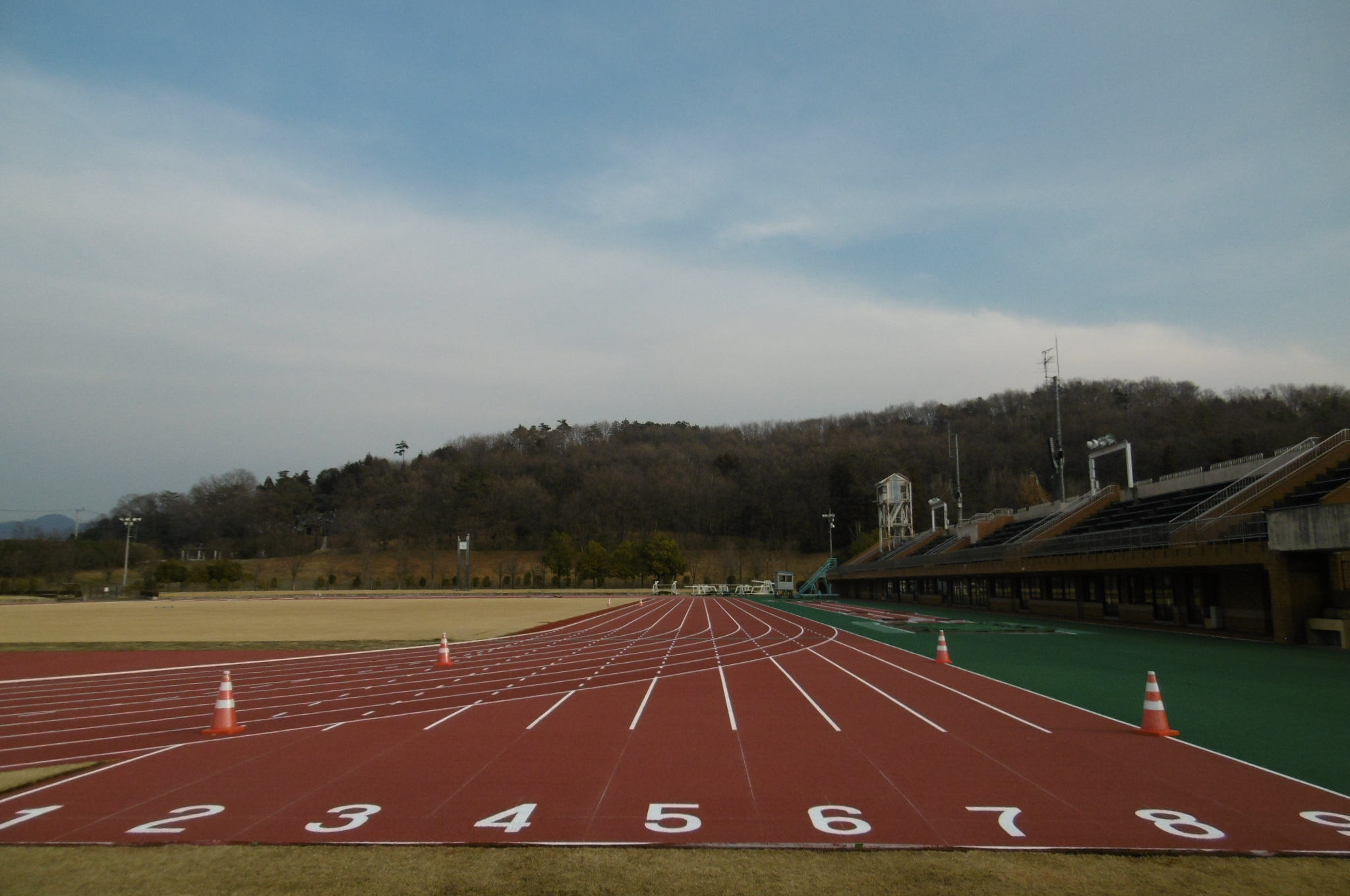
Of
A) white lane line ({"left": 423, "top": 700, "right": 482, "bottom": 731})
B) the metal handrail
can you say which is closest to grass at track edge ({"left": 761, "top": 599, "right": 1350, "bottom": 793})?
the metal handrail

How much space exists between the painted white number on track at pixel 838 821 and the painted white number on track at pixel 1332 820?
387 centimetres

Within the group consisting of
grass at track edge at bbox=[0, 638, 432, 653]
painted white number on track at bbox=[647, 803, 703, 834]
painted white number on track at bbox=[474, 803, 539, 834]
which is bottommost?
grass at track edge at bbox=[0, 638, 432, 653]

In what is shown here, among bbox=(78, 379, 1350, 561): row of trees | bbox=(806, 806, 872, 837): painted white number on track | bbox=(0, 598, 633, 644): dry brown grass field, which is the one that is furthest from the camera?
bbox=(78, 379, 1350, 561): row of trees

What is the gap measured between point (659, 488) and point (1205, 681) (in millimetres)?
116153

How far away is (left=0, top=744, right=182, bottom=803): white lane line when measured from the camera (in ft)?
26.4

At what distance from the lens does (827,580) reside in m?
81.2

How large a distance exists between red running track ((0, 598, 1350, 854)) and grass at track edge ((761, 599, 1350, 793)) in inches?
33.0

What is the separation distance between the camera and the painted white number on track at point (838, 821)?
6.79 m

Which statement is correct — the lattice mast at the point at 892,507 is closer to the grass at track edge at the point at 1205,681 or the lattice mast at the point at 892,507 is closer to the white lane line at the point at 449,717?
the grass at track edge at the point at 1205,681

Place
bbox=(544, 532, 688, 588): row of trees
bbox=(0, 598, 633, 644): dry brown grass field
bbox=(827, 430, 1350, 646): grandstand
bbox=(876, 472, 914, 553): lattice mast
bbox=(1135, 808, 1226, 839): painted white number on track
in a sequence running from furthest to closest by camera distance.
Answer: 1. bbox=(544, 532, 688, 588): row of trees
2. bbox=(876, 472, 914, 553): lattice mast
3. bbox=(0, 598, 633, 644): dry brown grass field
4. bbox=(827, 430, 1350, 646): grandstand
5. bbox=(1135, 808, 1226, 839): painted white number on track

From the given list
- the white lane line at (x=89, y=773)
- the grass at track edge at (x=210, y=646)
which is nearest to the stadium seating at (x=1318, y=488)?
the grass at track edge at (x=210, y=646)

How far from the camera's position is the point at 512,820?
7086 millimetres

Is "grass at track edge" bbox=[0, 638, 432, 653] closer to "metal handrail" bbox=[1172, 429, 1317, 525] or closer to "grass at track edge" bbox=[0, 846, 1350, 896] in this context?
"grass at track edge" bbox=[0, 846, 1350, 896]

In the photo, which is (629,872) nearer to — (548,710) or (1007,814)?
(1007,814)
